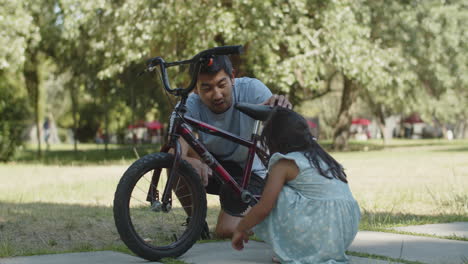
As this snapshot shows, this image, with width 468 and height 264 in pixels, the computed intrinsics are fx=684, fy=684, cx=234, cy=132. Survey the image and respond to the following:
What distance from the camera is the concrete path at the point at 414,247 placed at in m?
3.80

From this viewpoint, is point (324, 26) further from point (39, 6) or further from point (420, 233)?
point (420, 233)

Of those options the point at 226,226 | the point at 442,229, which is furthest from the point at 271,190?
the point at 442,229

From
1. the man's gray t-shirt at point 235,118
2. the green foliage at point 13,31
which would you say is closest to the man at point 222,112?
the man's gray t-shirt at point 235,118

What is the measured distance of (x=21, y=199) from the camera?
28.1ft

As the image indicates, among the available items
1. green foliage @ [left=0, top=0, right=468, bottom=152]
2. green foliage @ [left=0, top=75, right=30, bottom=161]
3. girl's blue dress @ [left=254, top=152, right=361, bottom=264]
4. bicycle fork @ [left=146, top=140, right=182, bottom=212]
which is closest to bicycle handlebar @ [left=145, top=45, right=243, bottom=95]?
bicycle fork @ [left=146, top=140, right=182, bottom=212]

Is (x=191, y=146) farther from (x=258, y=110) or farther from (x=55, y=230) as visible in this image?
(x=55, y=230)

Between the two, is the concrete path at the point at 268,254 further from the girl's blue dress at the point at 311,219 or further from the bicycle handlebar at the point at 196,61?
the bicycle handlebar at the point at 196,61

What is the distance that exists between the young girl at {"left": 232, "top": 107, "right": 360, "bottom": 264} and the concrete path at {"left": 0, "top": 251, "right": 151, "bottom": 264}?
0.75m

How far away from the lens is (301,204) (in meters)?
3.57

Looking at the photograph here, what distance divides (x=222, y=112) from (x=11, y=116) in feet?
52.7

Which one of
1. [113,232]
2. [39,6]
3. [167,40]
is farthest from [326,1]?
[113,232]

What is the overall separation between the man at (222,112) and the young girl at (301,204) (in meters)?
0.84

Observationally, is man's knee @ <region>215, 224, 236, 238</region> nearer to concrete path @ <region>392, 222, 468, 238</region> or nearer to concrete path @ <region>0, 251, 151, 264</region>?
concrete path @ <region>0, 251, 151, 264</region>

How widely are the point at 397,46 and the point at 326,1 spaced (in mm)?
5931
